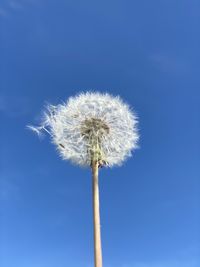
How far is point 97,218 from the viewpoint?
2325cm

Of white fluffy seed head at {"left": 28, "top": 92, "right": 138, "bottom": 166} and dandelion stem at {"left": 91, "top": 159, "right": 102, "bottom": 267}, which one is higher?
white fluffy seed head at {"left": 28, "top": 92, "right": 138, "bottom": 166}

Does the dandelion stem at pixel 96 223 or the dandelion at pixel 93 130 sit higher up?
the dandelion at pixel 93 130

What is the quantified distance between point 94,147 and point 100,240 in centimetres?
476

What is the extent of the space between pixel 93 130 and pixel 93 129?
0.05m

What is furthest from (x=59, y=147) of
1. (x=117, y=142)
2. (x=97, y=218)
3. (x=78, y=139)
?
(x=97, y=218)

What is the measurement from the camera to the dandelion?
26.3 metres

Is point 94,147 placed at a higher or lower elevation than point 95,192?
higher

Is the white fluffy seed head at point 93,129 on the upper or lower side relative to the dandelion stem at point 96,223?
upper

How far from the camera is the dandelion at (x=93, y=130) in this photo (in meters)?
26.3

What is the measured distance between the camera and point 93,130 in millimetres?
26688

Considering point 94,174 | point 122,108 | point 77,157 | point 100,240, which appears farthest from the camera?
point 122,108

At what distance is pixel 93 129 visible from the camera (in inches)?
1052

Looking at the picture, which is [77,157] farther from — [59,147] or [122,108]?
[122,108]

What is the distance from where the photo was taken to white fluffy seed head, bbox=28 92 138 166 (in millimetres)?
26469
